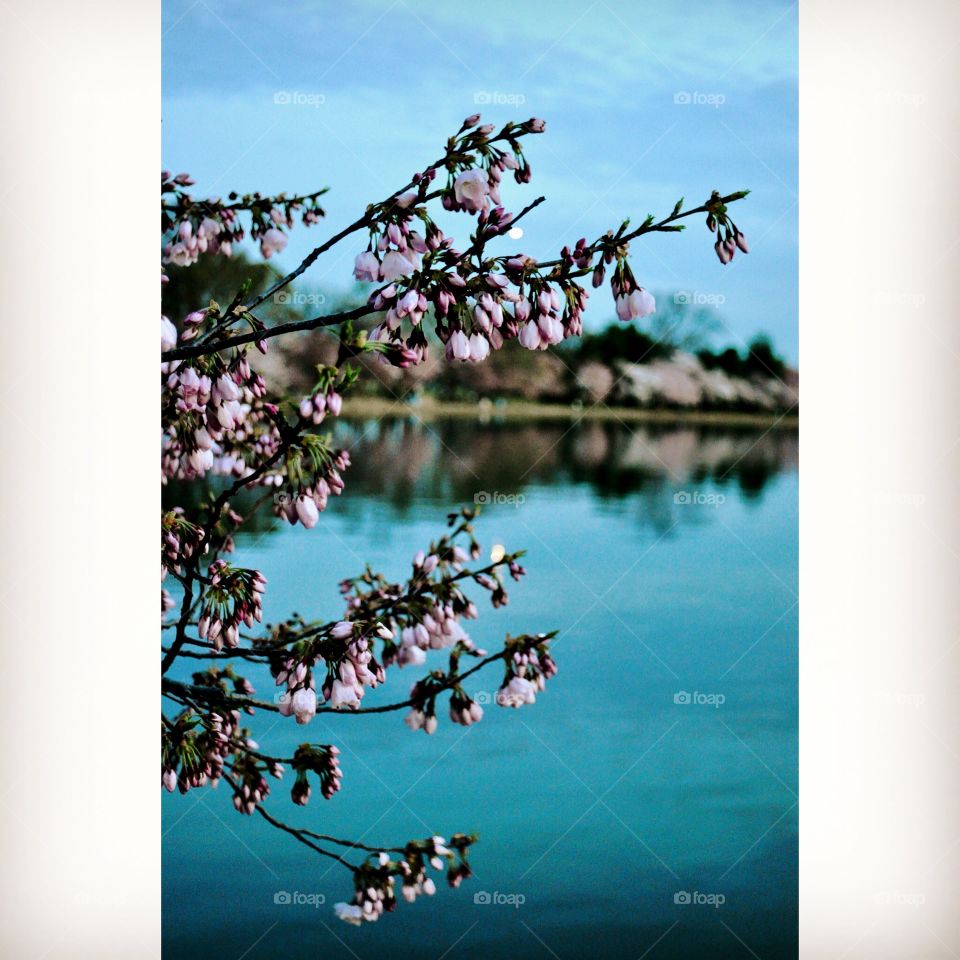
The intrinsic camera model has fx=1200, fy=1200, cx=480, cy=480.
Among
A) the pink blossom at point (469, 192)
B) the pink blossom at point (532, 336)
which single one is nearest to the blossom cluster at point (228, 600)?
the pink blossom at point (532, 336)

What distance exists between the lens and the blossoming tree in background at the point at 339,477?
210cm

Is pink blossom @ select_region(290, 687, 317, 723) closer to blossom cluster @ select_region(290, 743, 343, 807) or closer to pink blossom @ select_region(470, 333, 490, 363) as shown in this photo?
blossom cluster @ select_region(290, 743, 343, 807)

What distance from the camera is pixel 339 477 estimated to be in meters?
2.44

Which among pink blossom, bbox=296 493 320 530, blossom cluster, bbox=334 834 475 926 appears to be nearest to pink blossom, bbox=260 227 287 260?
pink blossom, bbox=296 493 320 530

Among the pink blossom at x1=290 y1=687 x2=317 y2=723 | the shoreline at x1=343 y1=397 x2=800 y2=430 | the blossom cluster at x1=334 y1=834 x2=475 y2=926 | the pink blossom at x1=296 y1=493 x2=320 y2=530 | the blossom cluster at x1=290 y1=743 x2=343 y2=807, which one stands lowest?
the blossom cluster at x1=334 y1=834 x2=475 y2=926

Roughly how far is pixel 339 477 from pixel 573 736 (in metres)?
0.77

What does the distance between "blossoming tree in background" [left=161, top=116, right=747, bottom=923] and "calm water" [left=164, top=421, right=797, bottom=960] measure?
0.05 metres

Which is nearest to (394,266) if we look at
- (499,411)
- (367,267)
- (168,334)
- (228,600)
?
(367,267)

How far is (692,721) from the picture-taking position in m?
2.64

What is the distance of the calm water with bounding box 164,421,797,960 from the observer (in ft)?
8.50

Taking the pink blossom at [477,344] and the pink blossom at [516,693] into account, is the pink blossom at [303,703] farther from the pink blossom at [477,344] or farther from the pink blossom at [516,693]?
the pink blossom at [477,344]

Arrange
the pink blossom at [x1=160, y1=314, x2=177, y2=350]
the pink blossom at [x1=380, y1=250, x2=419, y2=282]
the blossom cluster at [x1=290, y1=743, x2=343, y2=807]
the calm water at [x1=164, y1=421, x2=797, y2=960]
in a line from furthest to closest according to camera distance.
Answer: the calm water at [x1=164, y1=421, x2=797, y2=960] < the blossom cluster at [x1=290, y1=743, x2=343, y2=807] < the pink blossom at [x1=380, y1=250, x2=419, y2=282] < the pink blossom at [x1=160, y1=314, x2=177, y2=350]

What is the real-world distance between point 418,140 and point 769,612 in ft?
4.24
